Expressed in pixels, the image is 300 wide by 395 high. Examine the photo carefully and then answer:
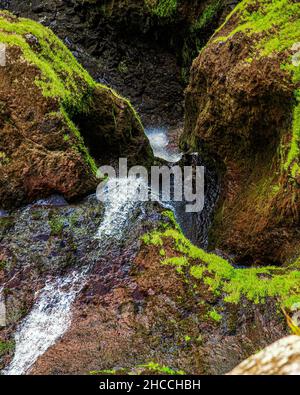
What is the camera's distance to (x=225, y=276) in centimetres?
523

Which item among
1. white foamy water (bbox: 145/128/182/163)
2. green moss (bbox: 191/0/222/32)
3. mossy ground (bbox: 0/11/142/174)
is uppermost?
green moss (bbox: 191/0/222/32)

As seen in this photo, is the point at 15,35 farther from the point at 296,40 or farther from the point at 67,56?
the point at 296,40

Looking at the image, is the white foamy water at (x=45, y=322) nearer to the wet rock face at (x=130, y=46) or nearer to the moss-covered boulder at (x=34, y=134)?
the moss-covered boulder at (x=34, y=134)

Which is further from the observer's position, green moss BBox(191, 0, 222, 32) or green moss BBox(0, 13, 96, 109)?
green moss BBox(191, 0, 222, 32)

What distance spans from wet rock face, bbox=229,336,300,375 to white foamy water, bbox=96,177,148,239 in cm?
379

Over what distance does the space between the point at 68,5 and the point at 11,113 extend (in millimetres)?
9485

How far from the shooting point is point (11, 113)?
636 centimetres

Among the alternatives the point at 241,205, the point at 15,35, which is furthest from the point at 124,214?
the point at 15,35

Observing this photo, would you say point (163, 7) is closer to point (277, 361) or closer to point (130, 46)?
point (130, 46)

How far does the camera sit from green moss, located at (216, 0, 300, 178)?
582 cm

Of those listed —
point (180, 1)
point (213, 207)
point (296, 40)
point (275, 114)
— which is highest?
point (180, 1)

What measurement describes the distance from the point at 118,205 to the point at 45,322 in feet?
7.05

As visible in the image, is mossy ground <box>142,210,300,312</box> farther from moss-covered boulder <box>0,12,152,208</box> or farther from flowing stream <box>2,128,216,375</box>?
moss-covered boulder <box>0,12,152,208</box>

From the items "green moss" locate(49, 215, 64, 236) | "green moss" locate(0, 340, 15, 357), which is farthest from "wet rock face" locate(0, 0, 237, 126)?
"green moss" locate(0, 340, 15, 357)
